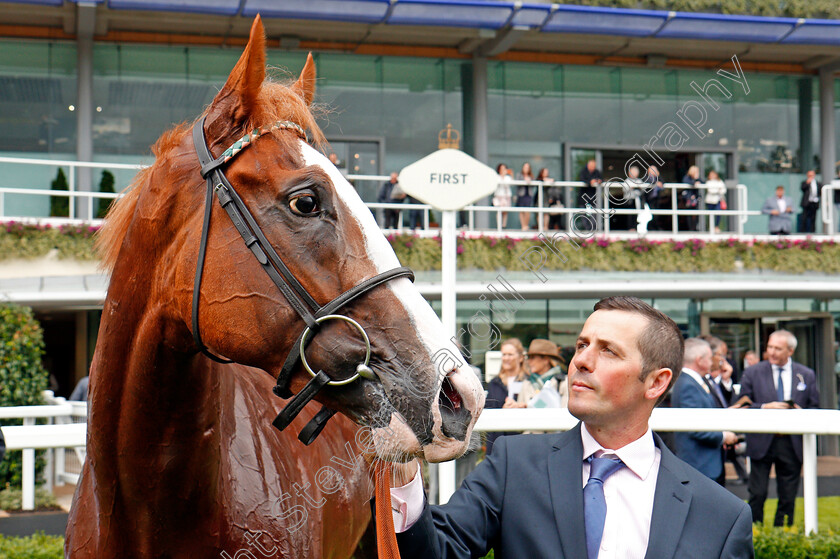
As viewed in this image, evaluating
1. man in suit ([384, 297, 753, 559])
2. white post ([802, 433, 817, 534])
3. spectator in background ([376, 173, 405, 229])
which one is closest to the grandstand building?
spectator in background ([376, 173, 405, 229])

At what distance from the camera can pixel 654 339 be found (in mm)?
1892

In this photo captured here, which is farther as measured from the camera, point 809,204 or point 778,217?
point 809,204

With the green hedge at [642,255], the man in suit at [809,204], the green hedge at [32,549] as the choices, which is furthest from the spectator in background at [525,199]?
the green hedge at [32,549]

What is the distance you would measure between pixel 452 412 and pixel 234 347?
1.67ft

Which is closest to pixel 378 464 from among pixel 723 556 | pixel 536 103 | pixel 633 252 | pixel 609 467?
pixel 609 467

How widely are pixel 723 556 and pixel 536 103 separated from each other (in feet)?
50.7

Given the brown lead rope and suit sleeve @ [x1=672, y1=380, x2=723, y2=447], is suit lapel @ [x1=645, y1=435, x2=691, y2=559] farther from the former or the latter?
suit sleeve @ [x1=672, y1=380, x2=723, y2=447]

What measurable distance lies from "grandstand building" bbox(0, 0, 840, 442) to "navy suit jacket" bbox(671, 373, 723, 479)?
20.8ft

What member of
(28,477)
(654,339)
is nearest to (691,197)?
(28,477)

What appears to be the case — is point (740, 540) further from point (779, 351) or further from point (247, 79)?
point (779, 351)

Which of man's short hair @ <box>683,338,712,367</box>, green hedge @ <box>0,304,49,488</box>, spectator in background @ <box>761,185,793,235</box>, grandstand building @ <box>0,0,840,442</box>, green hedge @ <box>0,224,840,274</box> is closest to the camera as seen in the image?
man's short hair @ <box>683,338,712,367</box>

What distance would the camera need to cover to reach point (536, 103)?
16484mm

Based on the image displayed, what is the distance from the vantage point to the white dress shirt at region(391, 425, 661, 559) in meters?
1.80

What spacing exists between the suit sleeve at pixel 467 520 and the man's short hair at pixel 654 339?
1.45 ft
